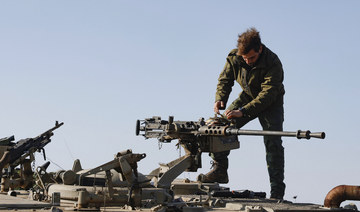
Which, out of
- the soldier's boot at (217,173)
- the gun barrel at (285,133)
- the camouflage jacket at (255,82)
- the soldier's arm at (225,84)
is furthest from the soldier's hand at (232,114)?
the soldier's boot at (217,173)

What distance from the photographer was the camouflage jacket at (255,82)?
57.9 feet

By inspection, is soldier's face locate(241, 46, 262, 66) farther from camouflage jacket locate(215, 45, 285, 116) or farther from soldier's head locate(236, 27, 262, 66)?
camouflage jacket locate(215, 45, 285, 116)

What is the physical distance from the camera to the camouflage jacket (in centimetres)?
1766

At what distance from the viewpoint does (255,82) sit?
18.3 metres

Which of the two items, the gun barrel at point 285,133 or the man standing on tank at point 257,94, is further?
the man standing on tank at point 257,94

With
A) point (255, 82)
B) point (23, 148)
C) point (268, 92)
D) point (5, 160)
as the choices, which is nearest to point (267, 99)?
point (268, 92)

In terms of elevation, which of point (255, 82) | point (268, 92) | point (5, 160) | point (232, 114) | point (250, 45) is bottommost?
point (5, 160)

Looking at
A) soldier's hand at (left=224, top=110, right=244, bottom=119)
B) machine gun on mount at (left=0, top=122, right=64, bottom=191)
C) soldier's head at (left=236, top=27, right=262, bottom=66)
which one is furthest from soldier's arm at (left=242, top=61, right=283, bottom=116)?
machine gun on mount at (left=0, top=122, right=64, bottom=191)

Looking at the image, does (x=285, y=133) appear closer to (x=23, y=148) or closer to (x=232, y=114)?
(x=232, y=114)

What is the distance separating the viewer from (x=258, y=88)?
18500 millimetres

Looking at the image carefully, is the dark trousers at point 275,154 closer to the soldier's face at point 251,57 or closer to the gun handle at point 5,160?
the soldier's face at point 251,57

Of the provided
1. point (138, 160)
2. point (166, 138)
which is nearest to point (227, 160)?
point (166, 138)

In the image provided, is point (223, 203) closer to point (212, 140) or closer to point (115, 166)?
point (212, 140)

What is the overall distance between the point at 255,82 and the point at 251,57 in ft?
2.59
